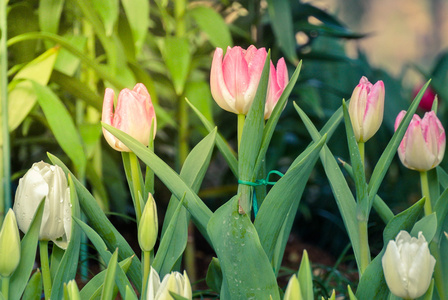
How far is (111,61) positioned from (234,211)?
1.62ft

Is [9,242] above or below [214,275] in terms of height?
above

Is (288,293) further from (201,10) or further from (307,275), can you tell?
(201,10)

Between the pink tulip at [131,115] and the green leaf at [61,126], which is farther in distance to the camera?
the green leaf at [61,126]

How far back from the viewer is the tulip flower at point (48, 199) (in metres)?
0.37

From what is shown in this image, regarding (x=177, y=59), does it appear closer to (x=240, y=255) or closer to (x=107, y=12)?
(x=107, y=12)

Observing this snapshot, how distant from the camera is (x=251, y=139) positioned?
0.35 m

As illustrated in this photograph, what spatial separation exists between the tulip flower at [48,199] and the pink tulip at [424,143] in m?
0.26

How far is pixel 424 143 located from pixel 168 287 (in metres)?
0.24

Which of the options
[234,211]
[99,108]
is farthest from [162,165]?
[99,108]

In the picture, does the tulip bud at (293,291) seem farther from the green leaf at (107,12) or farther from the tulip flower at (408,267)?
the green leaf at (107,12)

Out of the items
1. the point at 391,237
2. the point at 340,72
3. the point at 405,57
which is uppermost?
the point at 391,237

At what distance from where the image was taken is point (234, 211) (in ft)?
1.08

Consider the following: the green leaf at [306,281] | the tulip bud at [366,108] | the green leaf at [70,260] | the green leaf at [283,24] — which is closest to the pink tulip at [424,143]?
the tulip bud at [366,108]

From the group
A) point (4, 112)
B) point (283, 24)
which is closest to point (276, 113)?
point (4, 112)
